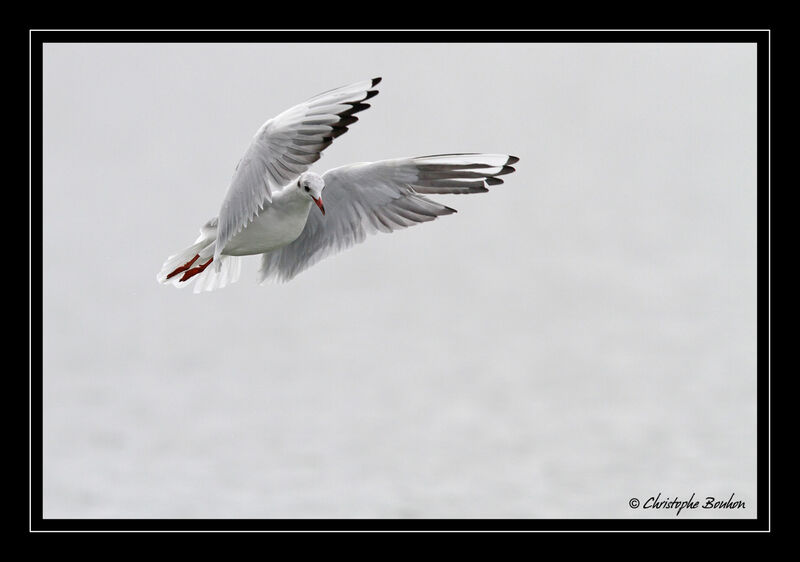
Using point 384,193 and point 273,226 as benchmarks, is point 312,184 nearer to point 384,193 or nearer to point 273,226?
point 273,226

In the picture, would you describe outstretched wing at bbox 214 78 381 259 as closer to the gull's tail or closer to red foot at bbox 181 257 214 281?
the gull's tail

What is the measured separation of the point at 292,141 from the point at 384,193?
2.38ft

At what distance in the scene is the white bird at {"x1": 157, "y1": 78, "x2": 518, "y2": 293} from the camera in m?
3.85

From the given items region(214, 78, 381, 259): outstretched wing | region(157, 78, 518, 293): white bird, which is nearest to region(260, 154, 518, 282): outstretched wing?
region(157, 78, 518, 293): white bird

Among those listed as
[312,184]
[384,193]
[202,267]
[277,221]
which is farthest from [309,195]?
[202,267]

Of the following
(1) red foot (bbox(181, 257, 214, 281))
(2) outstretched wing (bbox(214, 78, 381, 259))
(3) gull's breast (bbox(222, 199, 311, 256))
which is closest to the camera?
(2) outstretched wing (bbox(214, 78, 381, 259))

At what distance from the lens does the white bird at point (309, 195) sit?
12.6ft

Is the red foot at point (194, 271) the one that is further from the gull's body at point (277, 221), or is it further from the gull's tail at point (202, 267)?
the gull's body at point (277, 221)

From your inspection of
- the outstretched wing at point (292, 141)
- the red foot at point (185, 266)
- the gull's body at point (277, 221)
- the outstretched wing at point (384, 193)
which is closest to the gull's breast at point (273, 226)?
the gull's body at point (277, 221)

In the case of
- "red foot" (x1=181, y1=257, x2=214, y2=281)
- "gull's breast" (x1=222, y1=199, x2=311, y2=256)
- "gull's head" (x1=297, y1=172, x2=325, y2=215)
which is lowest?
"red foot" (x1=181, y1=257, x2=214, y2=281)

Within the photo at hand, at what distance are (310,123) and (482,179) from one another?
2.68 ft

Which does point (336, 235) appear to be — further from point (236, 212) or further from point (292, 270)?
point (236, 212)

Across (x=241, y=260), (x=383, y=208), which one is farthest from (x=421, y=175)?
(x=241, y=260)

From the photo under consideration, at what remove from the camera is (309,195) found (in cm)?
405
